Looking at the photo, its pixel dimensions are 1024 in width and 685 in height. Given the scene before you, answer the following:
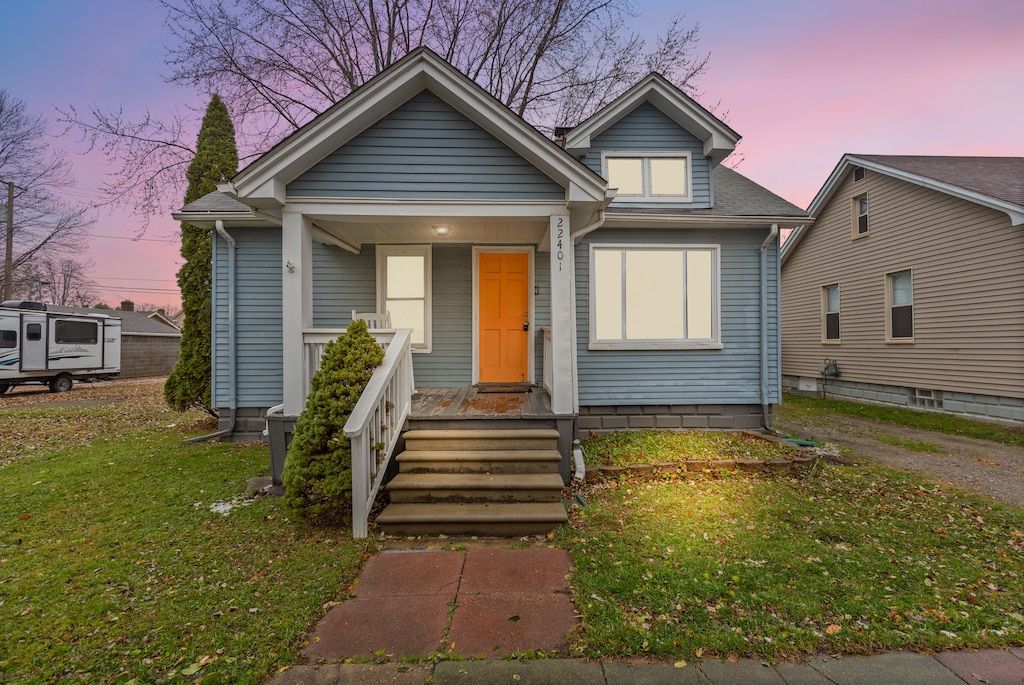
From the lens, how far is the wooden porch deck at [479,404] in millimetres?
4980

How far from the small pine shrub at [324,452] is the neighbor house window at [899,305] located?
41.7 feet

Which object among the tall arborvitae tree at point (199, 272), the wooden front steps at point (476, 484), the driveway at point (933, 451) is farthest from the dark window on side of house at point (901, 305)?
the tall arborvitae tree at point (199, 272)

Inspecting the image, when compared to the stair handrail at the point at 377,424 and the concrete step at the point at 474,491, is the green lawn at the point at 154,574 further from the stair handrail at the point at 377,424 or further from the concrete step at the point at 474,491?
the concrete step at the point at 474,491

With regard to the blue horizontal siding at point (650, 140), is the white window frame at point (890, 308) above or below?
below

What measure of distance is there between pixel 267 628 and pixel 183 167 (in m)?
12.4

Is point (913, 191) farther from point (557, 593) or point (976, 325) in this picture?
point (557, 593)

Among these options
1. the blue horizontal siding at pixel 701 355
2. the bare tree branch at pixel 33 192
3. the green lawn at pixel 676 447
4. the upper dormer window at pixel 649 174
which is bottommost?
the green lawn at pixel 676 447

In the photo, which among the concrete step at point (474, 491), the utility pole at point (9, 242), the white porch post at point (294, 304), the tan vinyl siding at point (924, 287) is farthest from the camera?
the utility pole at point (9, 242)

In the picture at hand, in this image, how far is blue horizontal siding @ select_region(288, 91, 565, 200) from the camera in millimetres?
5023

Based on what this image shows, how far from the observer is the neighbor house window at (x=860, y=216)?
1148 cm

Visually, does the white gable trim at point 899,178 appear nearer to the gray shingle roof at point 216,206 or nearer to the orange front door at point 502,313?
the orange front door at point 502,313

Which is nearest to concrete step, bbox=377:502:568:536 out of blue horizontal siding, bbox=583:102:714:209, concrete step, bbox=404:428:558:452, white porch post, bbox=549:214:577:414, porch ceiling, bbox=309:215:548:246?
concrete step, bbox=404:428:558:452

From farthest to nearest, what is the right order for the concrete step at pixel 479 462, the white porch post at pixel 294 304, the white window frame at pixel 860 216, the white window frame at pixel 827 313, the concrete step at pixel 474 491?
the white window frame at pixel 827 313 → the white window frame at pixel 860 216 → the white porch post at pixel 294 304 → the concrete step at pixel 479 462 → the concrete step at pixel 474 491

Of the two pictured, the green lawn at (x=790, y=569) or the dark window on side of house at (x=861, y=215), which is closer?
the green lawn at (x=790, y=569)
